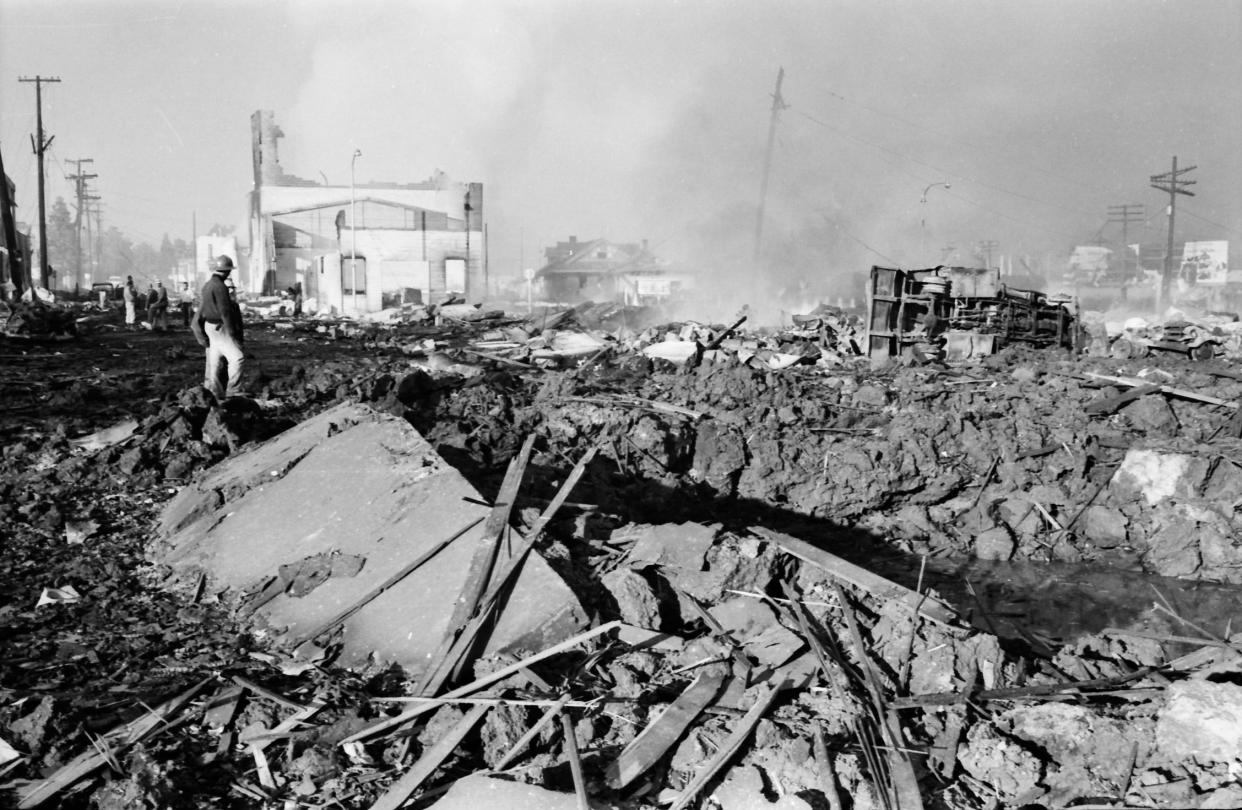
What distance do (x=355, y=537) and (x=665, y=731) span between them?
2.62 meters

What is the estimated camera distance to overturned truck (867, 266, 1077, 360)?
58.1 ft

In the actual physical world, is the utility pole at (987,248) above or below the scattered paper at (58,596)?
above

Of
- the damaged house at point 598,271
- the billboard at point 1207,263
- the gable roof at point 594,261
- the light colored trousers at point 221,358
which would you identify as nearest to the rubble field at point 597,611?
the light colored trousers at point 221,358

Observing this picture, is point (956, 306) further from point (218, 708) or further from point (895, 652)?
point (218, 708)

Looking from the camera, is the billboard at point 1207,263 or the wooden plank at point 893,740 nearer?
the wooden plank at point 893,740

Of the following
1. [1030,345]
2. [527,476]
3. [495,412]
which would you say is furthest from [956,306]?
[527,476]

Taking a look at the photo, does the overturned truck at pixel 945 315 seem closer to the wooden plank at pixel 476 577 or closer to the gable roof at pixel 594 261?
the wooden plank at pixel 476 577

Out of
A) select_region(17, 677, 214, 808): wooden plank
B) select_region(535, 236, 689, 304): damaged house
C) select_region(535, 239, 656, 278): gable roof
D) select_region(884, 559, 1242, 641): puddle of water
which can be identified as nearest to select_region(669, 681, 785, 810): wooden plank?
select_region(17, 677, 214, 808): wooden plank

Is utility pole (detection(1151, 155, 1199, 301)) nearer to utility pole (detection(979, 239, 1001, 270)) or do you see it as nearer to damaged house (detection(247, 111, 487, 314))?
utility pole (detection(979, 239, 1001, 270))

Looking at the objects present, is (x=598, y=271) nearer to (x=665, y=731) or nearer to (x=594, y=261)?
(x=594, y=261)

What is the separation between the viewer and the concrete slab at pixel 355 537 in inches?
171

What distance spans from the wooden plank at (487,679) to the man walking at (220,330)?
5.88 metres

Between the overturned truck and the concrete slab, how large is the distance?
43.1ft

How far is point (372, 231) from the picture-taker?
48281 millimetres
